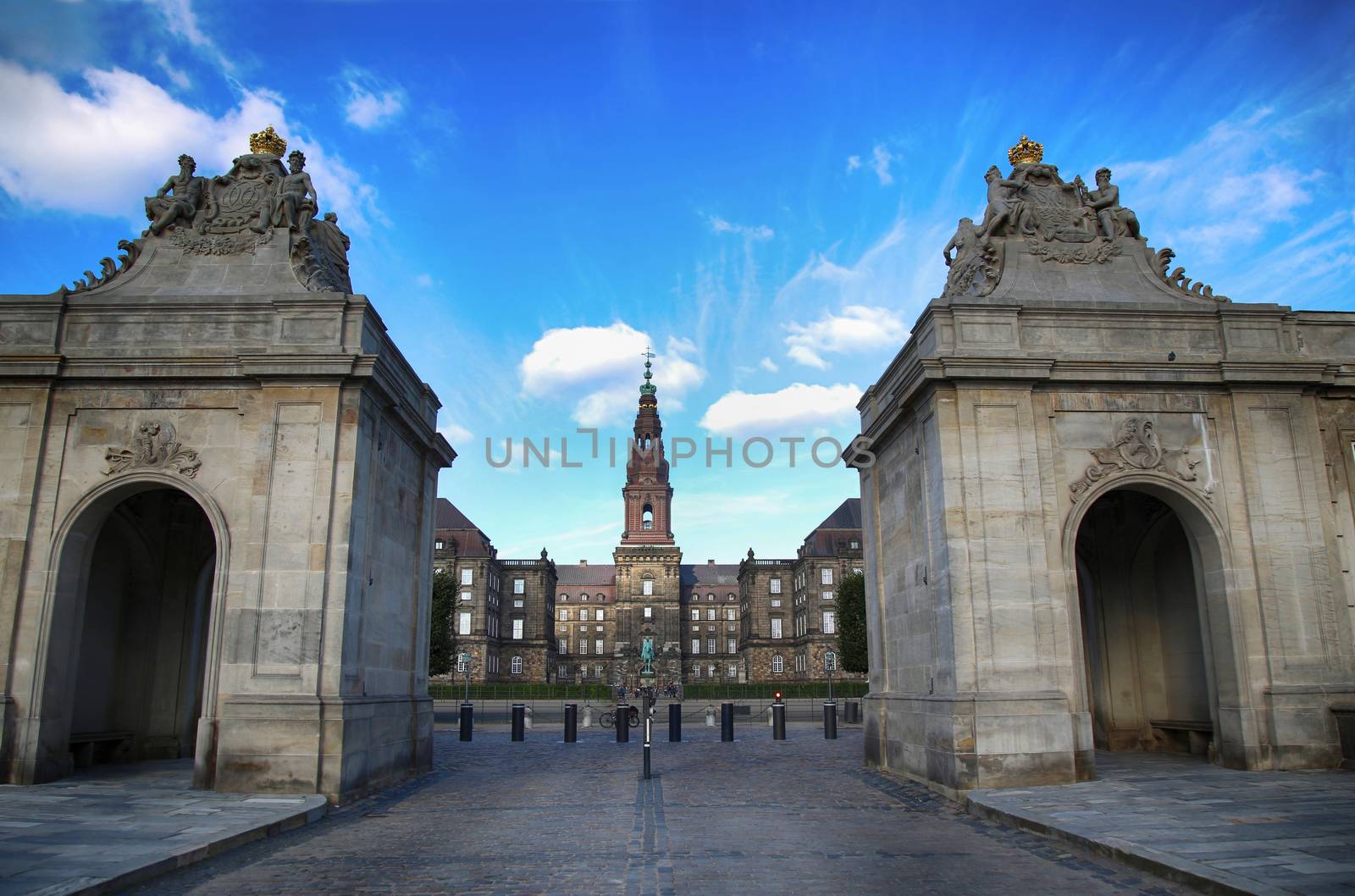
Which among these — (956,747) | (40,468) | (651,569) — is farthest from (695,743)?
(651,569)

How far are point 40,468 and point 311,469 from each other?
4.17 meters

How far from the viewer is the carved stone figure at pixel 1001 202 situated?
54.0ft

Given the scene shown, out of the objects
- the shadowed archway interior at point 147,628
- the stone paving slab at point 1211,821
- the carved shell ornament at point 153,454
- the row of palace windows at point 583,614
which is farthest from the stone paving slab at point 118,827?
the row of palace windows at point 583,614

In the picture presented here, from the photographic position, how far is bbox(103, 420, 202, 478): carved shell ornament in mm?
14586

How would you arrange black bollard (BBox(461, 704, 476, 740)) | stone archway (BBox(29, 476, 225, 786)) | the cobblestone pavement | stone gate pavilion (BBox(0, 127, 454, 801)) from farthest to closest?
1. black bollard (BBox(461, 704, 476, 740))
2. stone archway (BBox(29, 476, 225, 786))
3. stone gate pavilion (BBox(0, 127, 454, 801))
4. the cobblestone pavement

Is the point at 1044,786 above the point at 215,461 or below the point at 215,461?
below

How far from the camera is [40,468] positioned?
14.5 m

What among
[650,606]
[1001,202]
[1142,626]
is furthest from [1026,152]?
[650,606]

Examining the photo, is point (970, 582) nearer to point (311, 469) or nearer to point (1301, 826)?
point (1301, 826)

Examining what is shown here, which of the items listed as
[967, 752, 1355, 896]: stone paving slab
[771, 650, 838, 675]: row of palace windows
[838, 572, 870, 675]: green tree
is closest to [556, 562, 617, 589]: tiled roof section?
[771, 650, 838, 675]: row of palace windows

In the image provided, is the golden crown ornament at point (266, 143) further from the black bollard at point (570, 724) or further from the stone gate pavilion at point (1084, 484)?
the black bollard at point (570, 724)

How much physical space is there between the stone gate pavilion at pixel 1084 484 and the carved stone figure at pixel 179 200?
480 inches

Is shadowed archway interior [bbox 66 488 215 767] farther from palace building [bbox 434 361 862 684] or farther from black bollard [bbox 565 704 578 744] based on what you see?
palace building [bbox 434 361 862 684]

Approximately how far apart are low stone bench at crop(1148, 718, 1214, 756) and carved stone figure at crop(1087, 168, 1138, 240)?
844 centimetres
